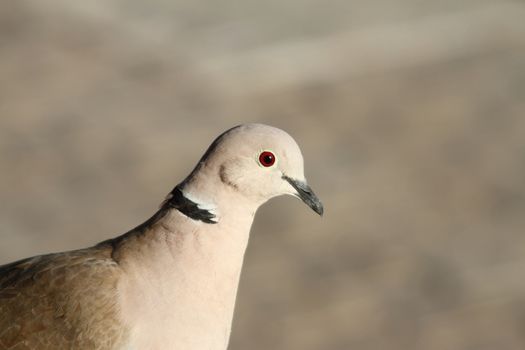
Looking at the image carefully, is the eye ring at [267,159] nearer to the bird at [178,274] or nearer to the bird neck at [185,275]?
the bird at [178,274]

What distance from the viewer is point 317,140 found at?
1145 centimetres

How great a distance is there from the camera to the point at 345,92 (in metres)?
12.3

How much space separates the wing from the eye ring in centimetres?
64

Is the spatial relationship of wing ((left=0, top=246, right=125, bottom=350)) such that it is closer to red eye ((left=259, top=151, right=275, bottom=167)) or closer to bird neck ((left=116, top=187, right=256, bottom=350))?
bird neck ((left=116, top=187, right=256, bottom=350))

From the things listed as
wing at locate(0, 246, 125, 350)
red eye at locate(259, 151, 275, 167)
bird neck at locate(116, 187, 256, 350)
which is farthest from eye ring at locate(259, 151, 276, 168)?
wing at locate(0, 246, 125, 350)

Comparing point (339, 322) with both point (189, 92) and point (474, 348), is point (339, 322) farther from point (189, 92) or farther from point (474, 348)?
point (189, 92)

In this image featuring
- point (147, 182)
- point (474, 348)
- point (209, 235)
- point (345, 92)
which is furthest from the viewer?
point (345, 92)

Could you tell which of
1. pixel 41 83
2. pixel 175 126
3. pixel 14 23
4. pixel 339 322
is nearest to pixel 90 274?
pixel 339 322

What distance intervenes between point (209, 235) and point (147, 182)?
A: 23.0 ft

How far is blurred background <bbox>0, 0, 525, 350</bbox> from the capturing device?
936 cm

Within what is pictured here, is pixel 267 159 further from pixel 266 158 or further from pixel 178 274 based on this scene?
pixel 178 274

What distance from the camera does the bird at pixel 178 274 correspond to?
3.64 meters

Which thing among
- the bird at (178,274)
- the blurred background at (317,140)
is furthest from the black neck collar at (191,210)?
the blurred background at (317,140)

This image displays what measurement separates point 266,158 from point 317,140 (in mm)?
7787
